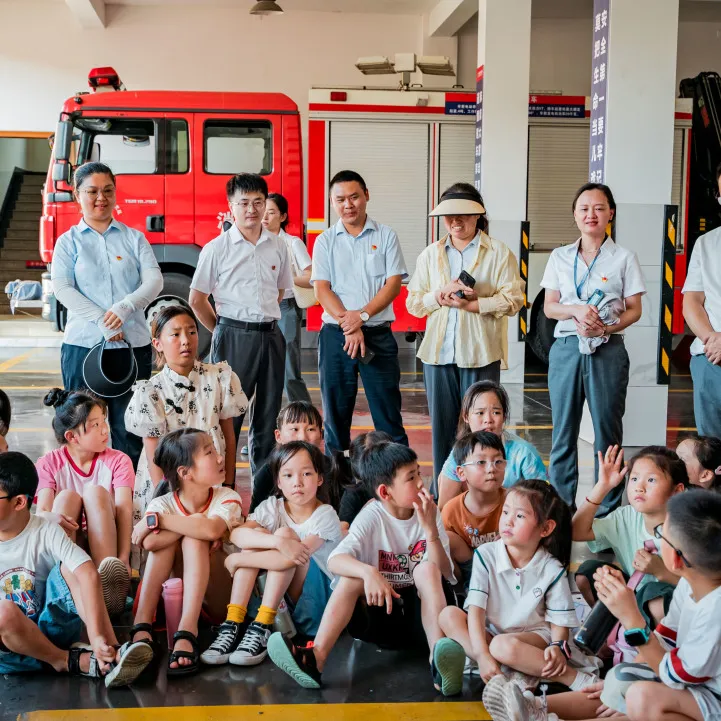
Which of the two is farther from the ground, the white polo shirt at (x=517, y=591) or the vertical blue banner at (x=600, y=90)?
the vertical blue banner at (x=600, y=90)

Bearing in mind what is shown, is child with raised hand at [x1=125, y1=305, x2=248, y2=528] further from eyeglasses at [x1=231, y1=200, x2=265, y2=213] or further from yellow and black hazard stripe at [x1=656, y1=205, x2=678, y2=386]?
yellow and black hazard stripe at [x1=656, y1=205, x2=678, y2=386]

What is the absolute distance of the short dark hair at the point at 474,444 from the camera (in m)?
3.43

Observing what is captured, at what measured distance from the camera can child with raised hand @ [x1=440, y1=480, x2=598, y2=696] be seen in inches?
110

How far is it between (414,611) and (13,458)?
146 cm

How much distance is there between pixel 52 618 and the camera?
2.95 m

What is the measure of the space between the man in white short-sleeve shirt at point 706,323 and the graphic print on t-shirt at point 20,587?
2973 mm

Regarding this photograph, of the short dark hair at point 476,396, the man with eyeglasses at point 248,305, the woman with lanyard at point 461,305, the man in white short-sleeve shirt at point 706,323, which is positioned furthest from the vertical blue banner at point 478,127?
the short dark hair at point 476,396

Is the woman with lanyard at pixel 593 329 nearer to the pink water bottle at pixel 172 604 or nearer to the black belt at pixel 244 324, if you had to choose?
the black belt at pixel 244 324

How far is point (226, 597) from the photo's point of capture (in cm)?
338

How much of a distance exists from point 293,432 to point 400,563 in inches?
35.1

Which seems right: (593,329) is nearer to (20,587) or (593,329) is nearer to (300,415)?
(300,415)

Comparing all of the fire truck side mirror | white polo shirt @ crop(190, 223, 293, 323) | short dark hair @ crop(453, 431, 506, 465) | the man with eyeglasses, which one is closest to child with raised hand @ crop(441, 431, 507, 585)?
short dark hair @ crop(453, 431, 506, 465)

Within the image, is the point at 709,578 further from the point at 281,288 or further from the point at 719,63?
the point at 719,63

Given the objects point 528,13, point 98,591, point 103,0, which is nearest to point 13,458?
point 98,591
